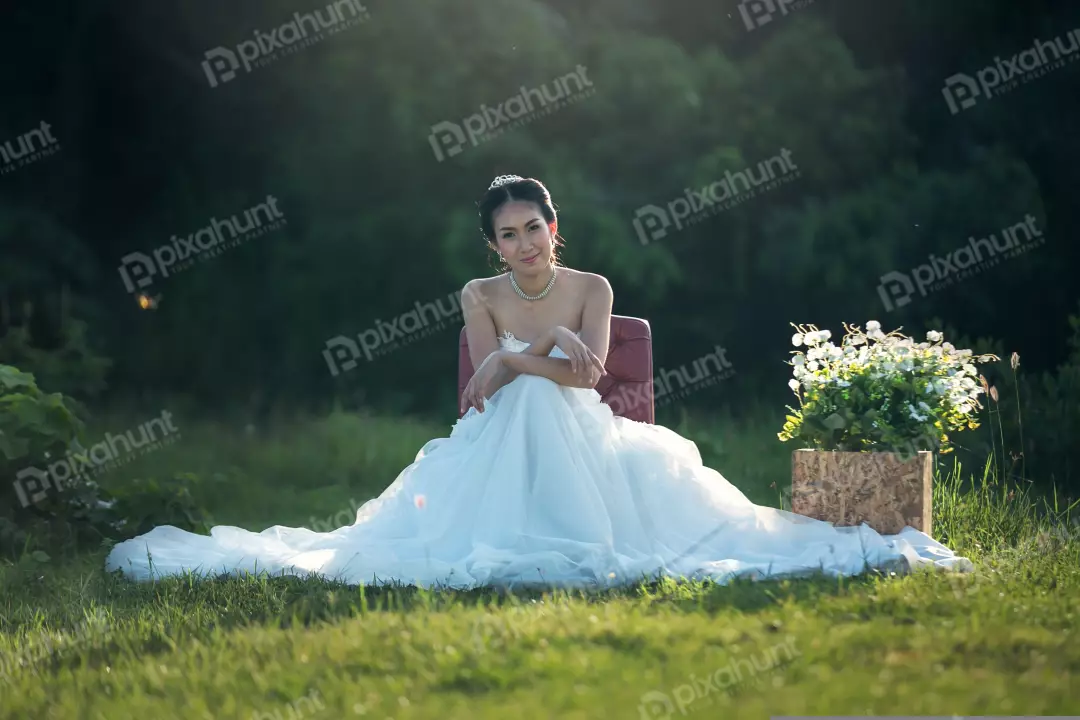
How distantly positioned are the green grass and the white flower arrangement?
615mm

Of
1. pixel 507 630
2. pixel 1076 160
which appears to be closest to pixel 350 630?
pixel 507 630

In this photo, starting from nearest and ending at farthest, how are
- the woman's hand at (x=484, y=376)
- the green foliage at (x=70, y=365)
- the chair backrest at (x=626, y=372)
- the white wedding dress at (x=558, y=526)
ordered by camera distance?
the white wedding dress at (x=558, y=526), the woman's hand at (x=484, y=376), the chair backrest at (x=626, y=372), the green foliage at (x=70, y=365)

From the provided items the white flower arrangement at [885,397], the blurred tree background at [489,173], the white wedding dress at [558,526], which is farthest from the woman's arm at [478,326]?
the blurred tree background at [489,173]

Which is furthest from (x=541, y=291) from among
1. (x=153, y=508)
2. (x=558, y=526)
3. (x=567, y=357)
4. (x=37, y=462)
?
(x=37, y=462)

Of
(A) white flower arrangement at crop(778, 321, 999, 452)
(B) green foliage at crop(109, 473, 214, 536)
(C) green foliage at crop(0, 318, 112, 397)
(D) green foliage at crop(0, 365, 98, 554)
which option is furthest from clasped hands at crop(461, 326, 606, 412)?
(C) green foliage at crop(0, 318, 112, 397)

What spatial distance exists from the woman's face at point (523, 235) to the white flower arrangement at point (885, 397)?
1.22 metres

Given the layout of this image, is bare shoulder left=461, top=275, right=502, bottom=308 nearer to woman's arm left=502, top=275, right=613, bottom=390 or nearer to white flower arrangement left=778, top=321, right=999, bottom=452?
woman's arm left=502, top=275, right=613, bottom=390

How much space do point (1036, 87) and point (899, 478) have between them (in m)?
6.83

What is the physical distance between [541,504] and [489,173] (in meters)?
6.36

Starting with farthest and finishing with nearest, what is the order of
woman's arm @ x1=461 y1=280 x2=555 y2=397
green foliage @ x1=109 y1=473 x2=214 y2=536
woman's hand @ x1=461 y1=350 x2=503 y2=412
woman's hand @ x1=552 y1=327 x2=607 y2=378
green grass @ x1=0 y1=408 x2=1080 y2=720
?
green foliage @ x1=109 y1=473 x2=214 y2=536, woman's arm @ x1=461 y1=280 x2=555 y2=397, woman's hand @ x1=461 y1=350 x2=503 y2=412, woman's hand @ x1=552 y1=327 x2=607 y2=378, green grass @ x1=0 y1=408 x2=1080 y2=720

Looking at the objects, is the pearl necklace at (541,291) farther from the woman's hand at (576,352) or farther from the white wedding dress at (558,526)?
the woman's hand at (576,352)

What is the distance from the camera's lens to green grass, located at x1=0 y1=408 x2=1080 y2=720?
267cm

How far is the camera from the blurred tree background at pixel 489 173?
9.83 metres

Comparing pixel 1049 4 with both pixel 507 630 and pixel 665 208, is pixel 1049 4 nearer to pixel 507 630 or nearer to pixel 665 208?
pixel 665 208
